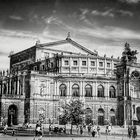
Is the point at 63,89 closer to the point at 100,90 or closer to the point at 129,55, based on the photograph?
the point at 100,90

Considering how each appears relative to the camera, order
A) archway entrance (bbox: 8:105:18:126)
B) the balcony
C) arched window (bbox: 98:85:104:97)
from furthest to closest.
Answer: arched window (bbox: 98:85:104:97)
the balcony
archway entrance (bbox: 8:105:18:126)

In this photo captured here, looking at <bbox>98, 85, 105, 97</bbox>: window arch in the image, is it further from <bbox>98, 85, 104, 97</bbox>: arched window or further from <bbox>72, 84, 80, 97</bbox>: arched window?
<bbox>72, 84, 80, 97</bbox>: arched window

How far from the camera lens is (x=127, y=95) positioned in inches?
2896

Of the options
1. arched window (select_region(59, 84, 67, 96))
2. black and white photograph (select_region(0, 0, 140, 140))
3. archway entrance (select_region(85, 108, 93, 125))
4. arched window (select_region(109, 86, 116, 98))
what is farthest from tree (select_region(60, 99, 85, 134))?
arched window (select_region(109, 86, 116, 98))

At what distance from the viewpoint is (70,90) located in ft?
244

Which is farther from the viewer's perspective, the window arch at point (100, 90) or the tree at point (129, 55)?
the tree at point (129, 55)

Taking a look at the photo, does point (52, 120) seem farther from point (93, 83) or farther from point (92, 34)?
point (92, 34)

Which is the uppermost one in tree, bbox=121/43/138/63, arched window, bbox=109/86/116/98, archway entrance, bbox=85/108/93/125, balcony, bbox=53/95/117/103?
tree, bbox=121/43/138/63

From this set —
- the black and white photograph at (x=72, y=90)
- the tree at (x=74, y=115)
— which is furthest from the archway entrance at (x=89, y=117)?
the tree at (x=74, y=115)

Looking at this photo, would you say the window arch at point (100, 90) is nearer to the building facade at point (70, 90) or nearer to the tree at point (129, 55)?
the building facade at point (70, 90)

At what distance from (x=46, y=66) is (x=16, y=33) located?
4216 centimetres

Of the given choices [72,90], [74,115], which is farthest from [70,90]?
[74,115]

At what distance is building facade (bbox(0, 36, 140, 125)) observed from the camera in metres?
70.4

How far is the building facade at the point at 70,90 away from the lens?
231ft
